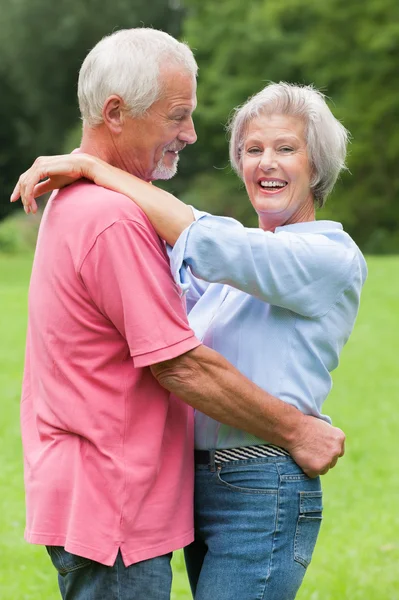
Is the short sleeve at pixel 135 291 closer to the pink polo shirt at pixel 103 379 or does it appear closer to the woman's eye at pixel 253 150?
the pink polo shirt at pixel 103 379

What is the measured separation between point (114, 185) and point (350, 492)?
4873 mm

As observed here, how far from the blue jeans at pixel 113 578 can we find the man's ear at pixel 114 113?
114cm

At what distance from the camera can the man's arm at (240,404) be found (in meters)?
2.60

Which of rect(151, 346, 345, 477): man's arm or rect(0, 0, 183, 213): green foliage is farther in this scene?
rect(0, 0, 183, 213): green foliage

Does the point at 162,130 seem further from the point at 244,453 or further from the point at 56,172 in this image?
the point at 244,453

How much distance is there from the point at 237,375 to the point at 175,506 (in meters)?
0.41

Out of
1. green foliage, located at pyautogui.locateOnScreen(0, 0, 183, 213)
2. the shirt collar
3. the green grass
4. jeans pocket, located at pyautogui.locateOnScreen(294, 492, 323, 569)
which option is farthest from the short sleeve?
green foliage, located at pyautogui.locateOnScreen(0, 0, 183, 213)

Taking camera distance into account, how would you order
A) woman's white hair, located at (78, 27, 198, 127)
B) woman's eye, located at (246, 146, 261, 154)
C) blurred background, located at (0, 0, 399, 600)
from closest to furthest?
woman's white hair, located at (78, 27, 198, 127)
woman's eye, located at (246, 146, 261, 154)
blurred background, located at (0, 0, 399, 600)

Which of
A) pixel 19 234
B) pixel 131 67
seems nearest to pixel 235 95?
pixel 19 234

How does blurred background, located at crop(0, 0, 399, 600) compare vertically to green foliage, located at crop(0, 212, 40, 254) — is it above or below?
above

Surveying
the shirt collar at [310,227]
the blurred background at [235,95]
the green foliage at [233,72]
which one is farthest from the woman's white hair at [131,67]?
the green foliage at [233,72]

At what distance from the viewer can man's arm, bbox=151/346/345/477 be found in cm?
260

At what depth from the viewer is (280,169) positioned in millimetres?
2867

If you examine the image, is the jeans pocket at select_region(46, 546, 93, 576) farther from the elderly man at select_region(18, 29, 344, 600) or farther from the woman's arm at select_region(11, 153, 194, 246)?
the woman's arm at select_region(11, 153, 194, 246)
